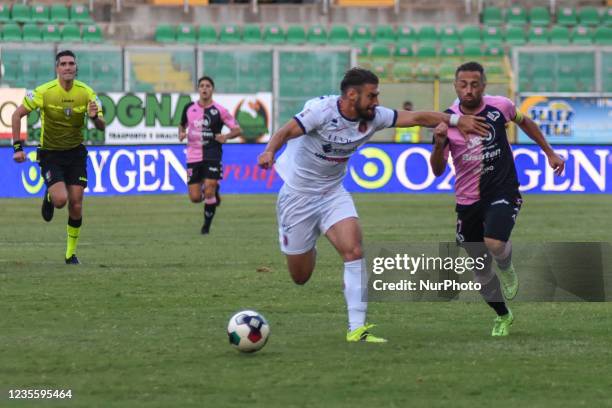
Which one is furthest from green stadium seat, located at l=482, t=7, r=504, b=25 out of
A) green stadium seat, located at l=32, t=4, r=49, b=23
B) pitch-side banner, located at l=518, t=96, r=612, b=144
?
green stadium seat, located at l=32, t=4, r=49, b=23

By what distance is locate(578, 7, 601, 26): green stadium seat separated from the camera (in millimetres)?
42562

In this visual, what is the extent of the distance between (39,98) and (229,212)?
438 inches

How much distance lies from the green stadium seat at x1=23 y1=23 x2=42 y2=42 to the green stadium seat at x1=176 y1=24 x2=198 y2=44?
402 cm

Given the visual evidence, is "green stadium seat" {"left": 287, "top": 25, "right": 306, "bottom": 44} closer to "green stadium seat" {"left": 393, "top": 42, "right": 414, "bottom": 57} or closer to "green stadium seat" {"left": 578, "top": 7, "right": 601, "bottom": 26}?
"green stadium seat" {"left": 393, "top": 42, "right": 414, "bottom": 57}

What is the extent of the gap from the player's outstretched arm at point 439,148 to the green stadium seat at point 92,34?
29126mm

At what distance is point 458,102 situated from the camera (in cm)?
1031

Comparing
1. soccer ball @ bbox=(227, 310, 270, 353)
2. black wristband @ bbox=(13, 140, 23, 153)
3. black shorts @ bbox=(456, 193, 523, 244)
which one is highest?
black wristband @ bbox=(13, 140, 23, 153)

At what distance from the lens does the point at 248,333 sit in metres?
9.01

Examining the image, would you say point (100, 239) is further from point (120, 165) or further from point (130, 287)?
point (120, 165)

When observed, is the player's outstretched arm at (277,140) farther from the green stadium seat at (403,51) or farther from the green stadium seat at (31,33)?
the green stadium seat at (403,51)

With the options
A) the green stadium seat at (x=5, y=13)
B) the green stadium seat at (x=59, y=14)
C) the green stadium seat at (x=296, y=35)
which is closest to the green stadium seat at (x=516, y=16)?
the green stadium seat at (x=296, y=35)

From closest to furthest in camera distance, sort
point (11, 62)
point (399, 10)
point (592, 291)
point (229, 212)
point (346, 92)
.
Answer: point (346, 92), point (592, 291), point (229, 212), point (11, 62), point (399, 10)

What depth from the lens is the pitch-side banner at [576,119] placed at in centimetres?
3675

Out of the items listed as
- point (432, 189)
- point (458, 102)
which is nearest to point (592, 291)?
point (458, 102)
